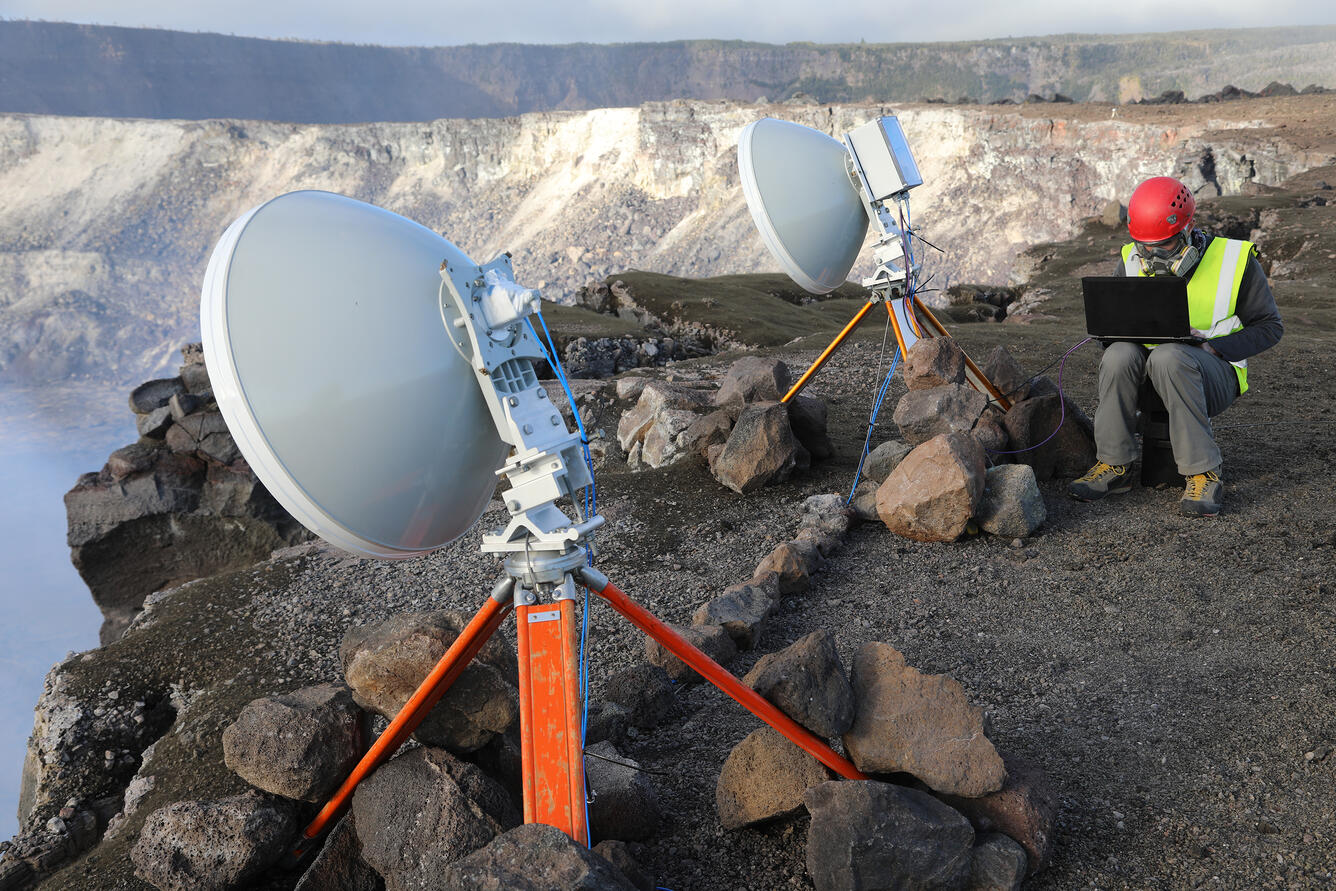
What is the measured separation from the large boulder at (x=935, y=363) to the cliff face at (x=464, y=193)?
46.9 meters

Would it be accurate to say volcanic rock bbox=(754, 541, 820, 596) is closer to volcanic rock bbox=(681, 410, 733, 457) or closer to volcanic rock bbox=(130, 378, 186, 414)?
volcanic rock bbox=(681, 410, 733, 457)

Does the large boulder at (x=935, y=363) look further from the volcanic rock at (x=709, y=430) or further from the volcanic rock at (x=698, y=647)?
the volcanic rock at (x=698, y=647)

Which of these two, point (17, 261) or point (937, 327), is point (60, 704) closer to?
point (937, 327)

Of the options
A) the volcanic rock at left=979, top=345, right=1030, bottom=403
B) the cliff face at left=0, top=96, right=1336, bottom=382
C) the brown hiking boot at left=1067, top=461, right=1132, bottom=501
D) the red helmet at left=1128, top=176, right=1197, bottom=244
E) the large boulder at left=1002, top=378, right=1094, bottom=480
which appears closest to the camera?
the red helmet at left=1128, top=176, right=1197, bottom=244

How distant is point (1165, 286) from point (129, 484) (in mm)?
14165

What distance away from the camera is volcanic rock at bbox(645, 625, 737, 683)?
401 centimetres

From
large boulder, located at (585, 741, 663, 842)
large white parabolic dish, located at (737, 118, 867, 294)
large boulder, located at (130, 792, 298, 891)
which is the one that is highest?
large white parabolic dish, located at (737, 118, 867, 294)

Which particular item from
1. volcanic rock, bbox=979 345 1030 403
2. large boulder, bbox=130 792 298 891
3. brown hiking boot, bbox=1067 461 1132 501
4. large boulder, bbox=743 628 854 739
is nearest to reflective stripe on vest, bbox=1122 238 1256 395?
brown hiking boot, bbox=1067 461 1132 501

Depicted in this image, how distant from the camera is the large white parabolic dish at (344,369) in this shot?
2.10 m

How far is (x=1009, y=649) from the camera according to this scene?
4.07 meters

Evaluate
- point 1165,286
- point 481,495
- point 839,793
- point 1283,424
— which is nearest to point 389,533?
point 481,495

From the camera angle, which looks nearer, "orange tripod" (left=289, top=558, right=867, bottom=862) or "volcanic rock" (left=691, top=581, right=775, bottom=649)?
"orange tripod" (left=289, top=558, right=867, bottom=862)

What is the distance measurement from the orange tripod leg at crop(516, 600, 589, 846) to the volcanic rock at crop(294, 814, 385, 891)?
0.87 metres

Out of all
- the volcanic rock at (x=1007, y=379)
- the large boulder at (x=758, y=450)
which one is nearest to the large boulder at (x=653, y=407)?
the large boulder at (x=758, y=450)
